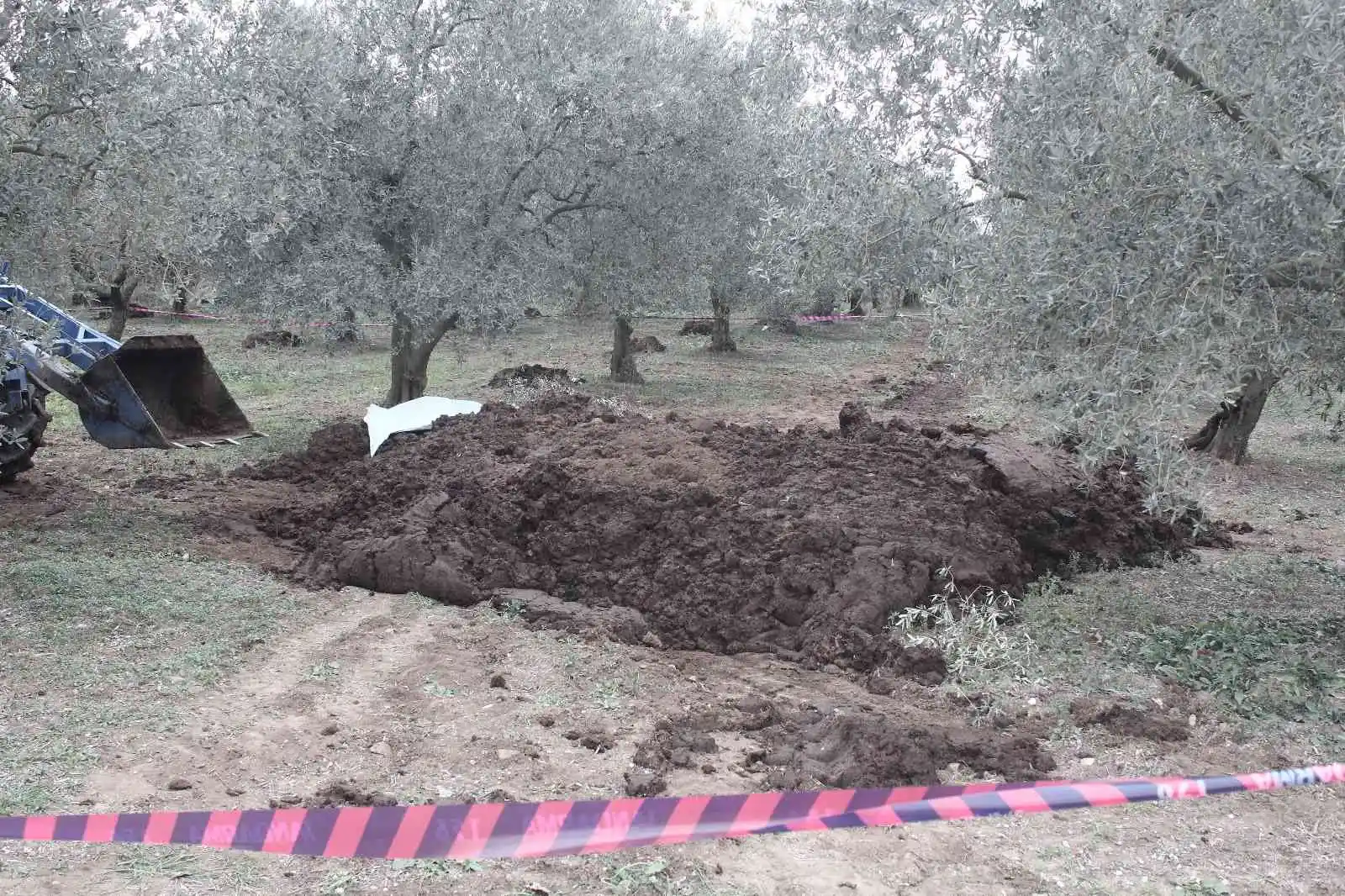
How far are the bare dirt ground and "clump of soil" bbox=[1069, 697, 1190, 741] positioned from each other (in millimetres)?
15

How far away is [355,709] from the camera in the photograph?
5.50m

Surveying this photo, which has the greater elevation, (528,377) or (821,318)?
(821,318)

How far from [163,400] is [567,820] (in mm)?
9705

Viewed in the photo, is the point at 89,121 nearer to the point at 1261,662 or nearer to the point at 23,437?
the point at 23,437

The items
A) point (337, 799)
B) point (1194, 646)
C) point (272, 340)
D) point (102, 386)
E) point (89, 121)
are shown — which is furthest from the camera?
point (272, 340)

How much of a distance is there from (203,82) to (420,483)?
11.1 ft

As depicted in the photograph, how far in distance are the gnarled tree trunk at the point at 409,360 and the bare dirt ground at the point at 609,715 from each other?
476cm

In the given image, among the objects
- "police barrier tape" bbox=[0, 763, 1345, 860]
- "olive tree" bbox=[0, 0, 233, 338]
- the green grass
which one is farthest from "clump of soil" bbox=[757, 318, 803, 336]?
"police barrier tape" bbox=[0, 763, 1345, 860]

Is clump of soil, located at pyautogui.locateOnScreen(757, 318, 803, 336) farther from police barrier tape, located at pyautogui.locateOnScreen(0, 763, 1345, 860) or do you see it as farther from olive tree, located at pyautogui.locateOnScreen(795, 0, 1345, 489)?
police barrier tape, located at pyautogui.locateOnScreen(0, 763, 1345, 860)

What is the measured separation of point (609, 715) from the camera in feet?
17.9

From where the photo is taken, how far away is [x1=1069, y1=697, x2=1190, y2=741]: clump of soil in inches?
199

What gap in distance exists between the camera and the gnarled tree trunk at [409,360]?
1322 cm

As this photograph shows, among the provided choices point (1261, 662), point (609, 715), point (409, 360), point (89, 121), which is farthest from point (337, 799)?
point (409, 360)

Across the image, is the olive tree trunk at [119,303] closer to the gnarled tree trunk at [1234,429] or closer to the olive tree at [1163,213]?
the gnarled tree trunk at [1234,429]
